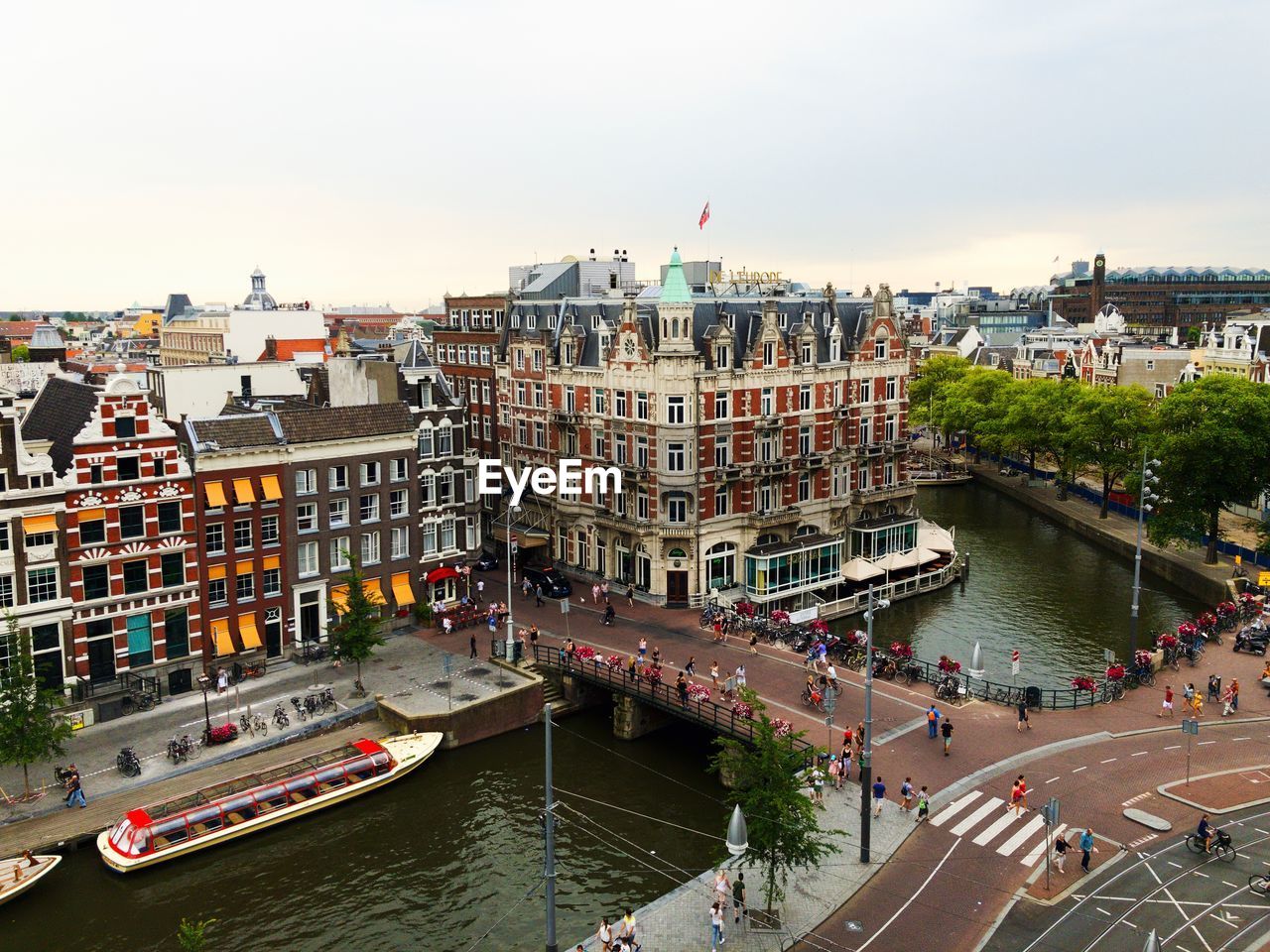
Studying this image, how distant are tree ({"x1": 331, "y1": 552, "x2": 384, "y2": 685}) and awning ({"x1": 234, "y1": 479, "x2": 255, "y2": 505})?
23.3 ft

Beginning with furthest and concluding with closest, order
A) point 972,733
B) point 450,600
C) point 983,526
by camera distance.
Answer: point 983,526, point 450,600, point 972,733

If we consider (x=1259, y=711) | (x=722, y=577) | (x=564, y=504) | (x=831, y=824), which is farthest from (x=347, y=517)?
(x=1259, y=711)

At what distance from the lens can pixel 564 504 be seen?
76875mm

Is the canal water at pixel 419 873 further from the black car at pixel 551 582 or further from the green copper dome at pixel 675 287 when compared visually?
the green copper dome at pixel 675 287

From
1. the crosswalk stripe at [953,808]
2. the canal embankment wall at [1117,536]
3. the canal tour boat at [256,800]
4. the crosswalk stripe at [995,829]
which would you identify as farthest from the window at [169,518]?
the canal embankment wall at [1117,536]

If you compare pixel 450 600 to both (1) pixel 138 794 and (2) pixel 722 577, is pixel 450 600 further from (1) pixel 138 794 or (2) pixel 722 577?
(1) pixel 138 794

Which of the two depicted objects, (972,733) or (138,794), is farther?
(972,733)

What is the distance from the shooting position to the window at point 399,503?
6543 cm

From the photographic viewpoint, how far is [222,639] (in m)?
57.1

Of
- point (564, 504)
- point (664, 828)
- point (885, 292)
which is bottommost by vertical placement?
point (664, 828)

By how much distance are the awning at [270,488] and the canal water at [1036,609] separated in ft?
Answer: 128

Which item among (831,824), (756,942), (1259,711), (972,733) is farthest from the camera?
(1259,711)

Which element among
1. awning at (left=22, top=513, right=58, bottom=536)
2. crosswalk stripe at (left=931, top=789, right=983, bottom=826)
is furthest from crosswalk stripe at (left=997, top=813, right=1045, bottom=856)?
awning at (left=22, top=513, right=58, bottom=536)

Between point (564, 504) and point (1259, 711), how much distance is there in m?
46.5
